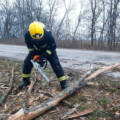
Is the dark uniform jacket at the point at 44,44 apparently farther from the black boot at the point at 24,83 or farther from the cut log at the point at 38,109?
the cut log at the point at 38,109

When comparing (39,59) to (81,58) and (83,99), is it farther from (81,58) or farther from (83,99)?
(81,58)

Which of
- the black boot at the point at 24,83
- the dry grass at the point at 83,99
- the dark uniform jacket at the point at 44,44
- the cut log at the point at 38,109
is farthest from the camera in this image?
the black boot at the point at 24,83

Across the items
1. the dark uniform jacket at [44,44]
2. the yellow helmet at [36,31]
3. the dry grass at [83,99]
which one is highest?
the yellow helmet at [36,31]

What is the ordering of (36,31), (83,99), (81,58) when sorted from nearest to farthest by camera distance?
1. (83,99)
2. (36,31)
3. (81,58)

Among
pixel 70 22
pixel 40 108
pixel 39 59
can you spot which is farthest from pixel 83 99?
pixel 70 22

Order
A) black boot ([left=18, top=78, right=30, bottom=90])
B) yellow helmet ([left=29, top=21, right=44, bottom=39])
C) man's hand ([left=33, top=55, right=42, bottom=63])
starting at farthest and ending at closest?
black boot ([left=18, top=78, right=30, bottom=90]) → man's hand ([left=33, top=55, right=42, bottom=63]) → yellow helmet ([left=29, top=21, right=44, bottom=39])

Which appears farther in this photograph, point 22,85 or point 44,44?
point 22,85

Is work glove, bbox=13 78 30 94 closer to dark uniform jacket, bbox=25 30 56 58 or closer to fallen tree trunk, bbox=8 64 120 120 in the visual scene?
dark uniform jacket, bbox=25 30 56 58

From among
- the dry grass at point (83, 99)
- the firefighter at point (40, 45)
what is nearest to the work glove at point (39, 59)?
the firefighter at point (40, 45)

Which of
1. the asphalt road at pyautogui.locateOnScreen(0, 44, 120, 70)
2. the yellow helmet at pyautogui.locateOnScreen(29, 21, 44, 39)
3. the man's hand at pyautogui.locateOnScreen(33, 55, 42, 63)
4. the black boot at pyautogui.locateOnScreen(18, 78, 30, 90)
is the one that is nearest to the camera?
the yellow helmet at pyautogui.locateOnScreen(29, 21, 44, 39)

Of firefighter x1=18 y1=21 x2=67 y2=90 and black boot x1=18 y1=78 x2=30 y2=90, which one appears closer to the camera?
firefighter x1=18 y1=21 x2=67 y2=90

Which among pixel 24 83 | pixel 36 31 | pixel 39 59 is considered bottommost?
pixel 24 83

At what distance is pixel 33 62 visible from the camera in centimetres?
388

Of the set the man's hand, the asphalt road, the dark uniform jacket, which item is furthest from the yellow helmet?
the asphalt road
